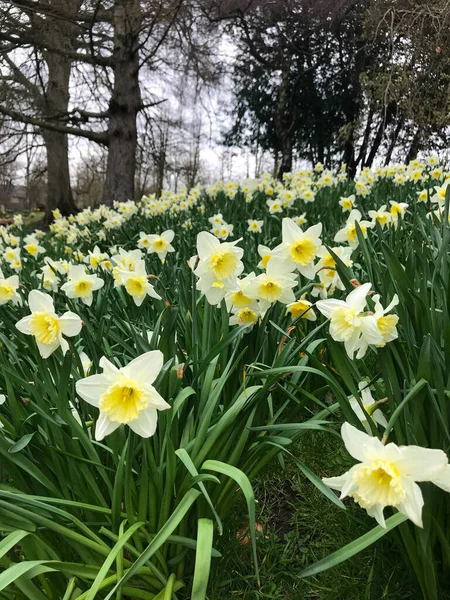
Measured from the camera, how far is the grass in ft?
3.75

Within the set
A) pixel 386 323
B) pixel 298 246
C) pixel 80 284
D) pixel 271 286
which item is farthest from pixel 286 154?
pixel 386 323

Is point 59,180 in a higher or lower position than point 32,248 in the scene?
higher

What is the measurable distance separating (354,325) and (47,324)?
2.67ft

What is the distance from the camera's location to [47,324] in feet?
4.10

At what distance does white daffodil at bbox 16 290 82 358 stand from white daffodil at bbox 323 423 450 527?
79cm

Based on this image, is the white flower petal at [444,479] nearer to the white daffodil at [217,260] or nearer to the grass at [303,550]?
the grass at [303,550]

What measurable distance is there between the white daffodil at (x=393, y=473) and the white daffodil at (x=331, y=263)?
75 cm

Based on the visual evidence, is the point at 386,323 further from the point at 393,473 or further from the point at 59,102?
the point at 59,102

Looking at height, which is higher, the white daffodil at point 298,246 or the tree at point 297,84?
the tree at point 297,84

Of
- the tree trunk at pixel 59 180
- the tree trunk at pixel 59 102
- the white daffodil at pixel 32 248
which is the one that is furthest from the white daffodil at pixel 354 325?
the tree trunk at pixel 59 180

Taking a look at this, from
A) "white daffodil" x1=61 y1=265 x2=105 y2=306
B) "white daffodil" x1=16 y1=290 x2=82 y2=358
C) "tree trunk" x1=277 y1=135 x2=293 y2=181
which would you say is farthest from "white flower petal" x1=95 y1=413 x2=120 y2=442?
"tree trunk" x1=277 y1=135 x2=293 y2=181

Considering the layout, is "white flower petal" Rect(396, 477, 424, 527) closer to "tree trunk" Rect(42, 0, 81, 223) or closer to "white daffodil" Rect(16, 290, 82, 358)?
"white daffodil" Rect(16, 290, 82, 358)

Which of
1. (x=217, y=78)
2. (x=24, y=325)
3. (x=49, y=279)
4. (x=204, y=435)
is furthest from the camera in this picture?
(x=217, y=78)

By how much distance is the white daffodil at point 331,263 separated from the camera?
1.52 meters
